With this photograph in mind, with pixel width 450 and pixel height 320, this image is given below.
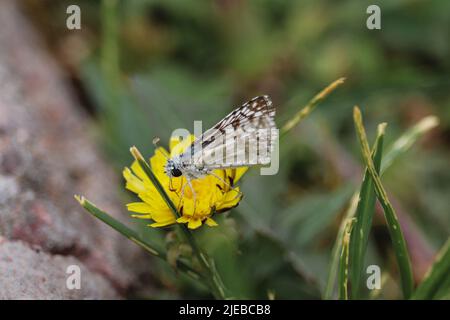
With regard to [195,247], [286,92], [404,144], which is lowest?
[195,247]

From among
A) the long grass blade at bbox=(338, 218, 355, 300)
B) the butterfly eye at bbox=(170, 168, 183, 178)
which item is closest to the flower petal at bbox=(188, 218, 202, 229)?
the butterfly eye at bbox=(170, 168, 183, 178)

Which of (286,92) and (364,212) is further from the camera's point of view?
(286,92)

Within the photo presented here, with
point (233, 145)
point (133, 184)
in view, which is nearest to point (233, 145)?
point (233, 145)

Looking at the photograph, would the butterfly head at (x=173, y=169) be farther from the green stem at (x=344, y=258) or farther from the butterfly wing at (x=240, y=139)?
the green stem at (x=344, y=258)

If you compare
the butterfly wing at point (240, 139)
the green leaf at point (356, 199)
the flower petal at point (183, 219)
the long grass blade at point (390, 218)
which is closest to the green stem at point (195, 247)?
the flower petal at point (183, 219)

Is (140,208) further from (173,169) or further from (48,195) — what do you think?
(48,195)

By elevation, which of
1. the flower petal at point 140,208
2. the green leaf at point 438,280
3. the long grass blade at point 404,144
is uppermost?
the long grass blade at point 404,144
